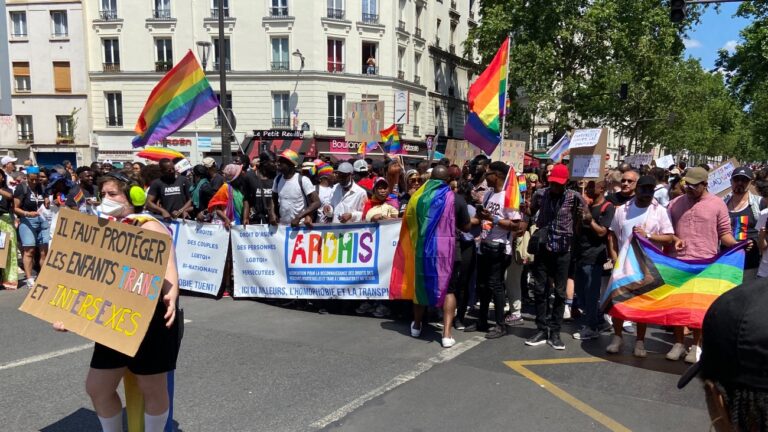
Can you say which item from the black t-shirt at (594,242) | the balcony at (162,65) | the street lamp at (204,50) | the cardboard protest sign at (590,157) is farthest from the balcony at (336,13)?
the black t-shirt at (594,242)

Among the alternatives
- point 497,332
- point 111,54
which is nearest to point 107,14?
point 111,54

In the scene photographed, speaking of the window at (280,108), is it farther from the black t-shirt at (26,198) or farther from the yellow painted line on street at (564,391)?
the yellow painted line on street at (564,391)

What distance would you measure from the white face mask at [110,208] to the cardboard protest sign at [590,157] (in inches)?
228

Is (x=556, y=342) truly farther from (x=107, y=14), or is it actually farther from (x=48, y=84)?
(x=48, y=84)

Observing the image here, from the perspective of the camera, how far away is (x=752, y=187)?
7.66 metres

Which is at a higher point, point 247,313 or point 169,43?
point 169,43

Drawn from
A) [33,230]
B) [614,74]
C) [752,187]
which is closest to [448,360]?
[752,187]

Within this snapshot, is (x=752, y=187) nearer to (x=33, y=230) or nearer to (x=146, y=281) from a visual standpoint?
(x=146, y=281)

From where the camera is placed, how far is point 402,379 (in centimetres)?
487

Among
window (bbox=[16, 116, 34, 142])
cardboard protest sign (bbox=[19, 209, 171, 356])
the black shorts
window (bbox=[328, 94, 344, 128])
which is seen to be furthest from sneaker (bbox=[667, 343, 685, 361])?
window (bbox=[16, 116, 34, 142])

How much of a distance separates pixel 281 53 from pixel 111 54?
10.8m

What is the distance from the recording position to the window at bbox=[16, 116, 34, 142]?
3484 cm

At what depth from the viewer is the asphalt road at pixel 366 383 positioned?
13.3ft

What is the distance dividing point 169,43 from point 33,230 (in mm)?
27124
